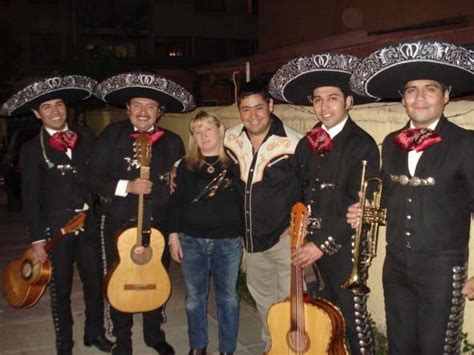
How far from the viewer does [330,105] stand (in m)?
4.01

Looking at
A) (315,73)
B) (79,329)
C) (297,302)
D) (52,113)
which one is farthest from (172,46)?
(297,302)

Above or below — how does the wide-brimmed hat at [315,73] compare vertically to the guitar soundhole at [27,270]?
above

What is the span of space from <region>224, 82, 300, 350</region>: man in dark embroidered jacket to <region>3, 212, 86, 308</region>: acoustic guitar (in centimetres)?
152

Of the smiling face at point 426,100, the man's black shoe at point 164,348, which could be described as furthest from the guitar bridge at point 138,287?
the smiling face at point 426,100

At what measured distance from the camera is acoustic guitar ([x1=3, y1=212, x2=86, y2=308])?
185 inches

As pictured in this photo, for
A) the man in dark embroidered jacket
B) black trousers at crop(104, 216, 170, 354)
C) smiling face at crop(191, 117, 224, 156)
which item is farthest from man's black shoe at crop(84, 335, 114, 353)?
smiling face at crop(191, 117, 224, 156)

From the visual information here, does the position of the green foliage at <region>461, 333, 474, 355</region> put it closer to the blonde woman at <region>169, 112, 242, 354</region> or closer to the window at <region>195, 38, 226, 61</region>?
the blonde woman at <region>169, 112, 242, 354</region>

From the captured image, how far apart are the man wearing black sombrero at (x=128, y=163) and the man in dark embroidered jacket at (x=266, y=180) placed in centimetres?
79

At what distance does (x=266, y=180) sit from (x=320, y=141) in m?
0.64

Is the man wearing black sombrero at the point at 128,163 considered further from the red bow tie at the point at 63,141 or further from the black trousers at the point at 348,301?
the black trousers at the point at 348,301

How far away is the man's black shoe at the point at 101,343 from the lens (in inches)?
204

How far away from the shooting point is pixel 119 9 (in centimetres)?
3191

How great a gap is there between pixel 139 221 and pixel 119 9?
29.9 meters

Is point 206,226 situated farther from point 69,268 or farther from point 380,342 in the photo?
point 380,342
